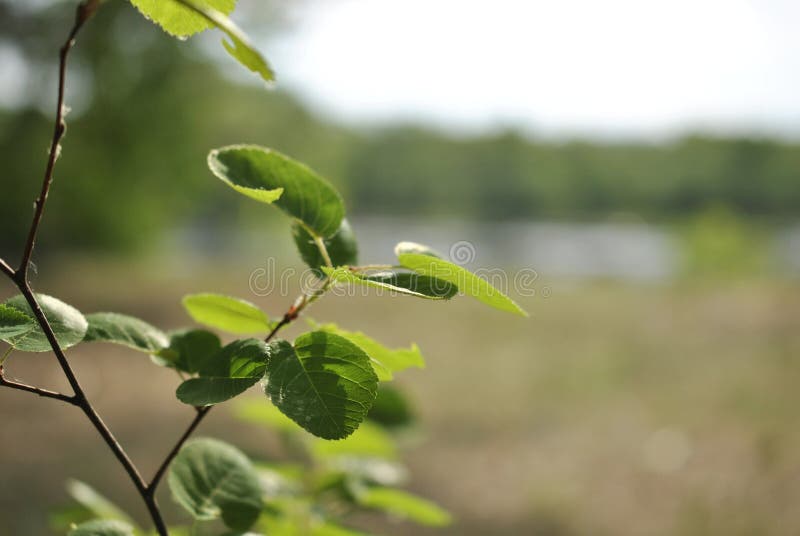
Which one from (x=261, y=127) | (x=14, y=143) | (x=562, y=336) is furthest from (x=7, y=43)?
(x=562, y=336)

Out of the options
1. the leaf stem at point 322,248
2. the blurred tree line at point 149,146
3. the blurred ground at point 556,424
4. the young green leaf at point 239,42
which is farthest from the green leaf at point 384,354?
the blurred tree line at point 149,146

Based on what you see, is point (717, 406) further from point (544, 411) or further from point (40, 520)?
point (40, 520)

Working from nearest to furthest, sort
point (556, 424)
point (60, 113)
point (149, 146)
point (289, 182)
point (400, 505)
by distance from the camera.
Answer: point (60, 113) < point (289, 182) < point (400, 505) < point (556, 424) < point (149, 146)

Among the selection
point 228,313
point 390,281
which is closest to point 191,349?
point 228,313

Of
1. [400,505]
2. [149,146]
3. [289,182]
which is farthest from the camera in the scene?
[149,146]

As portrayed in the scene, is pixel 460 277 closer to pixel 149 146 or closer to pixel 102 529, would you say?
pixel 102 529

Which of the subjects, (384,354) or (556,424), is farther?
(556,424)

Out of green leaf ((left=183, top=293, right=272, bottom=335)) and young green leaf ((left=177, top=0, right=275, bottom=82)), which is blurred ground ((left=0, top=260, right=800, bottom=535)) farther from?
young green leaf ((left=177, top=0, right=275, bottom=82))
